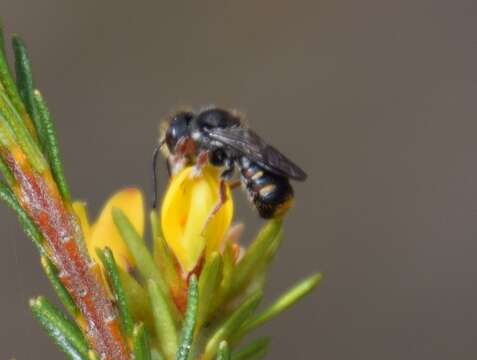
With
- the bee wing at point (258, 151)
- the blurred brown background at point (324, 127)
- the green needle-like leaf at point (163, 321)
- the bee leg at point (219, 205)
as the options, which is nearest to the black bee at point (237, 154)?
the bee wing at point (258, 151)

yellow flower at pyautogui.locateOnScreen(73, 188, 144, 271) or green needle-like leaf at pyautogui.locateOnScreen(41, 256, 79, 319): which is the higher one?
yellow flower at pyautogui.locateOnScreen(73, 188, 144, 271)

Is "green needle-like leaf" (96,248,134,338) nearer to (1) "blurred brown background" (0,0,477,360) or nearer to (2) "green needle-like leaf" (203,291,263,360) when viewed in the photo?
(2) "green needle-like leaf" (203,291,263,360)

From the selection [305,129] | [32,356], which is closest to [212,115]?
[32,356]

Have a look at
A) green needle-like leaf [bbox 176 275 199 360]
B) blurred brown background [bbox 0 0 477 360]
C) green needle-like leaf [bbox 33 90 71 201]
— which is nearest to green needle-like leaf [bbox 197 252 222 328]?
green needle-like leaf [bbox 176 275 199 360]

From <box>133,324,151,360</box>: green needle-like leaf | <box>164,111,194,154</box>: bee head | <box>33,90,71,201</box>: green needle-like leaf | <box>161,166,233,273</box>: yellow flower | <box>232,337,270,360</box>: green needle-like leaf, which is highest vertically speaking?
<box>164,111,194,154</box>: bee head

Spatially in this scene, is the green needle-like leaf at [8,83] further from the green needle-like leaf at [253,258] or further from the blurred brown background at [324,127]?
the blurred brown background at [324,127]

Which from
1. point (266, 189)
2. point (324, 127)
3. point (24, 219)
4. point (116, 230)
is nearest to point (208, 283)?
point (116, 230)
